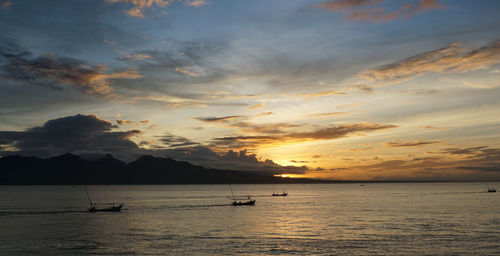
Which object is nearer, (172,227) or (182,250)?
(182,250)

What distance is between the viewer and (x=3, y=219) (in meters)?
109

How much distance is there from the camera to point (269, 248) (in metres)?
65.7

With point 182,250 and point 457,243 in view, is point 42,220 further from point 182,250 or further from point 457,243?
point 457,243

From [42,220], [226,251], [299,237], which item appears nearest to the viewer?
[226,251]

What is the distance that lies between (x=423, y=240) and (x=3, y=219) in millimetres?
105804

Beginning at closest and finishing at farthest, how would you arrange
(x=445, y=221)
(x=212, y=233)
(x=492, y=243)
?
(x=492, y=243), (x=212, y=233), (x=445, y=221)

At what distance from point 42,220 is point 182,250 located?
6295cm

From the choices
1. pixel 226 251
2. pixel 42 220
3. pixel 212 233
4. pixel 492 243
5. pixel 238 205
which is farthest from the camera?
pixel 238 205

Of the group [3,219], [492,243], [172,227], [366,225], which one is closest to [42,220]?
[3,219]

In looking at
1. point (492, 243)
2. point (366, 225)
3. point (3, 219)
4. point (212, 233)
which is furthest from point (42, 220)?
point (492, 243)

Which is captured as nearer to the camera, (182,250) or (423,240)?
(182,250)

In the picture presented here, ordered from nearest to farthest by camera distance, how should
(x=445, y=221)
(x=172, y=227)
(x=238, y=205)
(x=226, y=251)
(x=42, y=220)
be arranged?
(x=226, y=251)
(x=172, y=227)
(x=445, y=221)
(x=42, y=220)
(x=238, y=205)

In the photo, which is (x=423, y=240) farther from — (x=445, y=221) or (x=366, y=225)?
(x=445, y=221)

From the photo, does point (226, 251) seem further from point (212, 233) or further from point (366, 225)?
point (366, 225)
